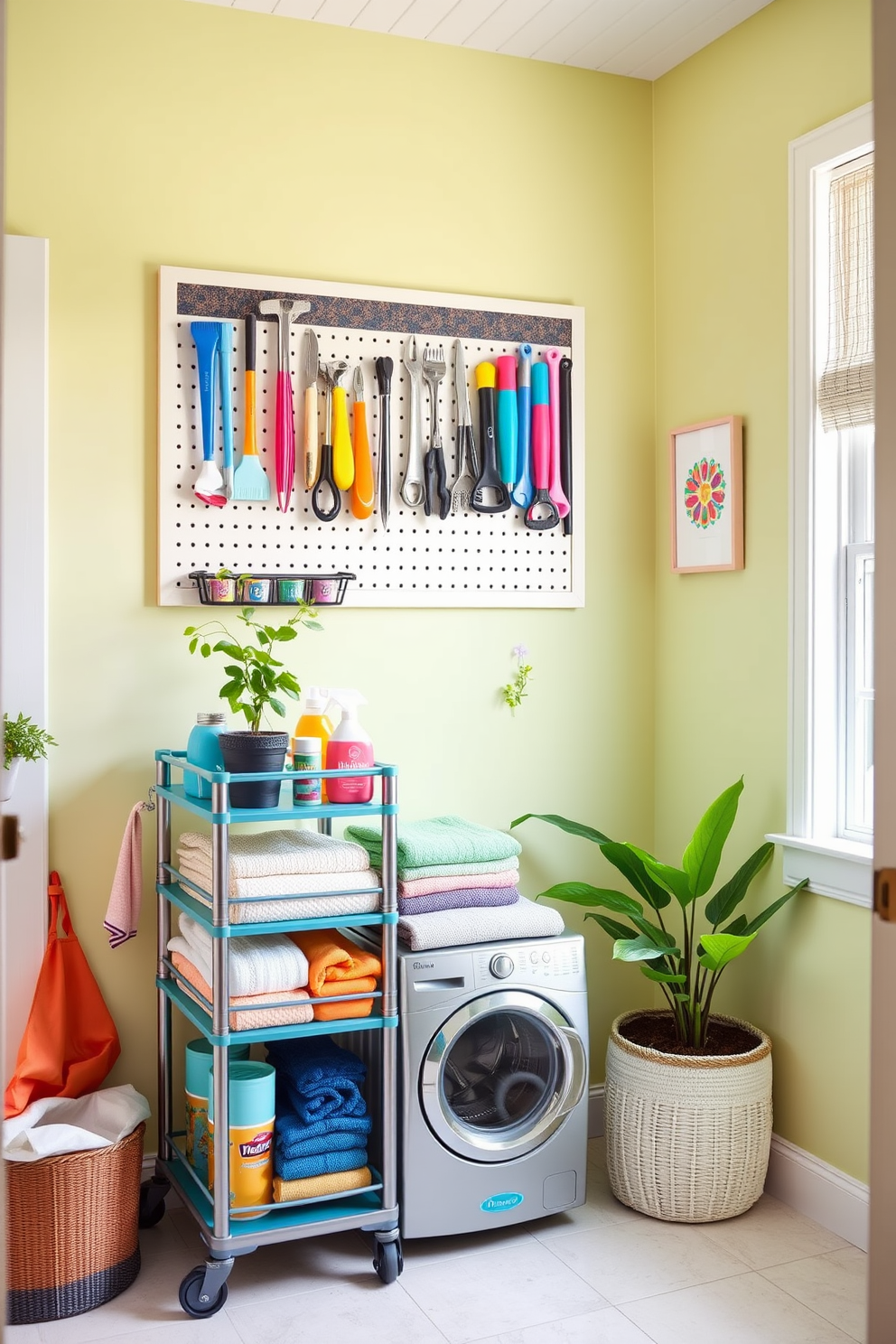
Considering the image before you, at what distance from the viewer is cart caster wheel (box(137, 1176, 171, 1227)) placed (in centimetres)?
263

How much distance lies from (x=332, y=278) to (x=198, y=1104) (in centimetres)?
190

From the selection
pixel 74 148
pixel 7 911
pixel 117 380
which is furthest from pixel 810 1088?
pixel 74 148

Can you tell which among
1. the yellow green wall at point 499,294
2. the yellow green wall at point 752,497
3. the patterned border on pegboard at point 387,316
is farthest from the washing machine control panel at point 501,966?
the patterned border on pegboard at point 387,316

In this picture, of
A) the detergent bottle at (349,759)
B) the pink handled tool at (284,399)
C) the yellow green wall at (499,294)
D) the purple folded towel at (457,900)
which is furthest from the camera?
the pink handled tool at (284,399)

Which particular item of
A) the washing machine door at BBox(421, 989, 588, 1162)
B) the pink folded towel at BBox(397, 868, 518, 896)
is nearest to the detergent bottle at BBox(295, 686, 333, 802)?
the pink folded towel at BBox(397, 868, 518, 896)

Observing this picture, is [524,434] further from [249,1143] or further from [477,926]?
[249,1143]

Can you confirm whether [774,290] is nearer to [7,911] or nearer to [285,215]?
[285,215]

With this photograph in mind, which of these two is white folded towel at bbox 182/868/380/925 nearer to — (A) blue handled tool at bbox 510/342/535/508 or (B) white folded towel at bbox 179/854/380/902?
(B) white folded towel at bbox 179/854/380/902

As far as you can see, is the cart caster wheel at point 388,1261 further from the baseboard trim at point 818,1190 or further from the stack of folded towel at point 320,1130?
the baseboard trim at point 818,1190

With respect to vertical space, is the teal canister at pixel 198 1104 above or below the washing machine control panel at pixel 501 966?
below

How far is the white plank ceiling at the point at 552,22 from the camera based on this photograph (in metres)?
2.79

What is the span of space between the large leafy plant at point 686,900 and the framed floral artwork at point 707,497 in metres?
0.59

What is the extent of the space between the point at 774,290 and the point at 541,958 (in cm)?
160

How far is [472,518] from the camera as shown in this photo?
3031mm
